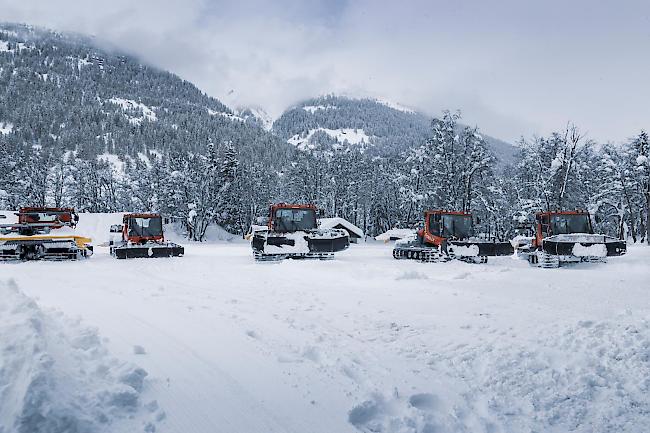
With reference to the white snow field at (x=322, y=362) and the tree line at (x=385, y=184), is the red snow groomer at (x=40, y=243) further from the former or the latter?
the tree line at (x=385, y=184)

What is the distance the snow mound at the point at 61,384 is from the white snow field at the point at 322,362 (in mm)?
12

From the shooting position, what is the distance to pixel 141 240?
64.6 feet

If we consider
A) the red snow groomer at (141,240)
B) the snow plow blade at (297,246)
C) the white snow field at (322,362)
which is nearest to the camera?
the white snow field at (322,362)

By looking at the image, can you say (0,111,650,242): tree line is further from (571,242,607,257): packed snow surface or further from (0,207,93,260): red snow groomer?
(0,207,93,260): red snow groomer

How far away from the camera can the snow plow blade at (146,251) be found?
17.3m

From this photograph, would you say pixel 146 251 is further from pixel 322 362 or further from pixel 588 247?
pixel 588 247

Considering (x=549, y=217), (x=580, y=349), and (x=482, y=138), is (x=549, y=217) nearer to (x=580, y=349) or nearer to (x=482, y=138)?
(x=580, y=349)

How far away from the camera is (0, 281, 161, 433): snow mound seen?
8.63ft

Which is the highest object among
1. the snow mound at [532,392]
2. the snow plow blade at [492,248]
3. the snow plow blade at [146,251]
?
the snow plow blade at [492,248]

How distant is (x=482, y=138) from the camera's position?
1458 inches

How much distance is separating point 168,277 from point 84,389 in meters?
8.14

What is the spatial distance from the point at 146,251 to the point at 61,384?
50.7ft

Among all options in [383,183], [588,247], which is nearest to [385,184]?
[383,183]

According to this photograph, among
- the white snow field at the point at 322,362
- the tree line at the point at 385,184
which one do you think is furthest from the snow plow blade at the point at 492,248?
the white snow field at the point at 322,362
